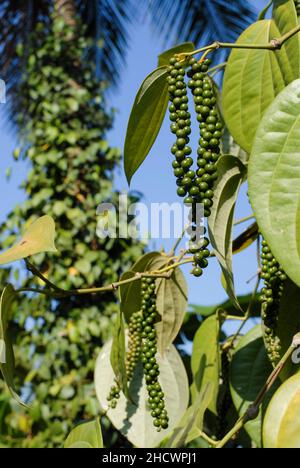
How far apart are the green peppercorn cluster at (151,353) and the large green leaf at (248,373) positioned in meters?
0.11

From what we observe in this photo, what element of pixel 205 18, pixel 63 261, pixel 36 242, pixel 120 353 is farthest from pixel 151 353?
pixel 205 18

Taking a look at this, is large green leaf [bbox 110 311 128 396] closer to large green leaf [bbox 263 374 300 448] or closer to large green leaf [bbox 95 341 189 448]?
large green leaf [bbox 95 341 189 448]

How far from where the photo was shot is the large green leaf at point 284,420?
52 centimetres

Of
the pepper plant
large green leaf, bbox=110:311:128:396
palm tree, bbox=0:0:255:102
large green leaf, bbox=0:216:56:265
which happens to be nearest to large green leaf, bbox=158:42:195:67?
the pepper plant

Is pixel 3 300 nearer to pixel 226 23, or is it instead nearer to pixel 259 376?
pixel 259 376

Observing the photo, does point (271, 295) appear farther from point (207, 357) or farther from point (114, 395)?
point (114, 395)

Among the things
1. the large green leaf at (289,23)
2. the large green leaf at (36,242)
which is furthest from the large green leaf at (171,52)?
the large green leaf at (36,242)

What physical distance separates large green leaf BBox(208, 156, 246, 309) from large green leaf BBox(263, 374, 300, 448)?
118 millimetres

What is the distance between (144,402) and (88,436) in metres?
0.26

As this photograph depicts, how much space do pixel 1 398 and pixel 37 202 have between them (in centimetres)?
84

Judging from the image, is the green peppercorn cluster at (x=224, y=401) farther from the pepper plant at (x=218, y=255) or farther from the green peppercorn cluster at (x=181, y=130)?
the green peppercorn cluster at (x=181, y=130)

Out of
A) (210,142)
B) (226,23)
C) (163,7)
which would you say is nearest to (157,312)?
(210,142)

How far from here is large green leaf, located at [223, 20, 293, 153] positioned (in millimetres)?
733
